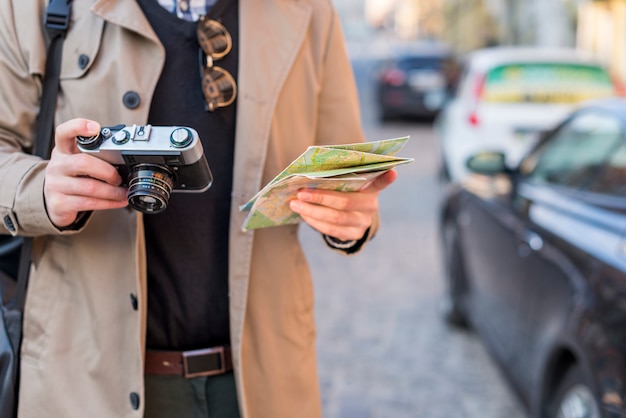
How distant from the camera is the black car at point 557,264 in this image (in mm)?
2549

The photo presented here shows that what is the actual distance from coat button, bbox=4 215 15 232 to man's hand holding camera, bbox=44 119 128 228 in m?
0.11

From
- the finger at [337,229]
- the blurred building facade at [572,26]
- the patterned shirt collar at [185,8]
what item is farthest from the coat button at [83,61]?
the blurred building facade at [572,26]

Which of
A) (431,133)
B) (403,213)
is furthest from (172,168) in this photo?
(431,133)

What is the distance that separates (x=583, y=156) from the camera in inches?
142

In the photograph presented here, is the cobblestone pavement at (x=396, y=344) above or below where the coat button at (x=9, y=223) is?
below

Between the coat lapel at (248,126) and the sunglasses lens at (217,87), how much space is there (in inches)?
0.9

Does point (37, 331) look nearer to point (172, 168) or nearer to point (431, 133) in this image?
point (172, 168)

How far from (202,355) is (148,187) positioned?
1.66 feet

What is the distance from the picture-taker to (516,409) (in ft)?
13.2

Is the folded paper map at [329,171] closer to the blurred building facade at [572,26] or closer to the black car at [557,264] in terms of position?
the black car at [557,264]

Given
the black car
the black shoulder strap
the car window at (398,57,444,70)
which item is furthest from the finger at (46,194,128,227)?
the car window at (398,57,444,70)

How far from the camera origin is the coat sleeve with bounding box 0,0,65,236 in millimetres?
1512

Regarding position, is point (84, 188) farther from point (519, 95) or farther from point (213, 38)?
point (519, 95)

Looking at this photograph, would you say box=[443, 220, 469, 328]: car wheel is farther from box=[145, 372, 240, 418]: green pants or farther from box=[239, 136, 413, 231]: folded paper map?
box=[239, 136, 413, 231]: folded paper map
